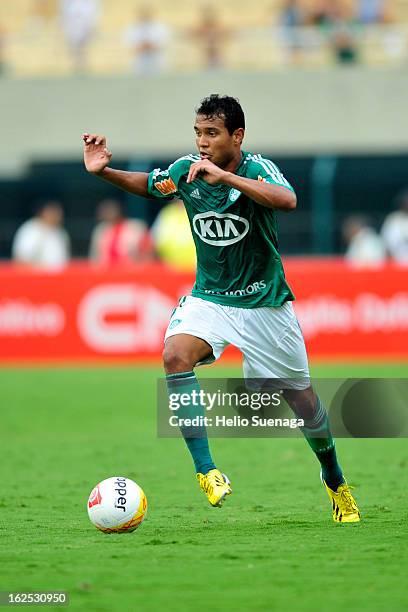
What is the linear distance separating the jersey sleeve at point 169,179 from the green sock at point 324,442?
5.19 feet

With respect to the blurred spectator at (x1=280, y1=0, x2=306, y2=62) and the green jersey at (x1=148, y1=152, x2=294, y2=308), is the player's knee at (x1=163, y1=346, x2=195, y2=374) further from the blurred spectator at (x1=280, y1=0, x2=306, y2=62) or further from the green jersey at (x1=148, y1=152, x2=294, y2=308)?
the blurred spectator at (x1=280, y1=0, x2=306, y2=62)

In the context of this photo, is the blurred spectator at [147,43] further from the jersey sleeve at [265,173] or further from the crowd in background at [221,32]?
the jersey sleeve at [265,173]

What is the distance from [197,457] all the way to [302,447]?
16.0ft

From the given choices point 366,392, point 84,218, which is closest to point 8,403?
point 366,392

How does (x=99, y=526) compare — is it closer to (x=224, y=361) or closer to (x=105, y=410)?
(x=105, y=410)

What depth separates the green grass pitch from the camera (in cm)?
553

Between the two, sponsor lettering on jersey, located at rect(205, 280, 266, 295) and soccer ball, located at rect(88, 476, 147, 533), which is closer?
soccer ball, located at rect(88, 476, 147, 533)

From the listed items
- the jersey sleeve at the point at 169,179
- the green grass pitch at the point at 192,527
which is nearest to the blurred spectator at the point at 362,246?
the green grass pitch at the point at 192,527

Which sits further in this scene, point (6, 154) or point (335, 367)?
point (6, 154)

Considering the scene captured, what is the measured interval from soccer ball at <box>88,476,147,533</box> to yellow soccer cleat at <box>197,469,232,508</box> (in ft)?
1.21

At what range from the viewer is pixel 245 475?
9961 millimetres

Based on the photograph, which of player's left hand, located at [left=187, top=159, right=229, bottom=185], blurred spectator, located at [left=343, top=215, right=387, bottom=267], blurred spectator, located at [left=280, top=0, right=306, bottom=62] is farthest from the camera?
blurred spectator, located at [left=280, top=0, right=306, bottom=62]

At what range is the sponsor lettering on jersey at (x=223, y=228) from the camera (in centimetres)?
754

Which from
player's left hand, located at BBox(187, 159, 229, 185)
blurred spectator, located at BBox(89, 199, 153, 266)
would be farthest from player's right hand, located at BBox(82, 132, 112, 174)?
blurred spectator, located at BBox(89, 199, 153, 266)
